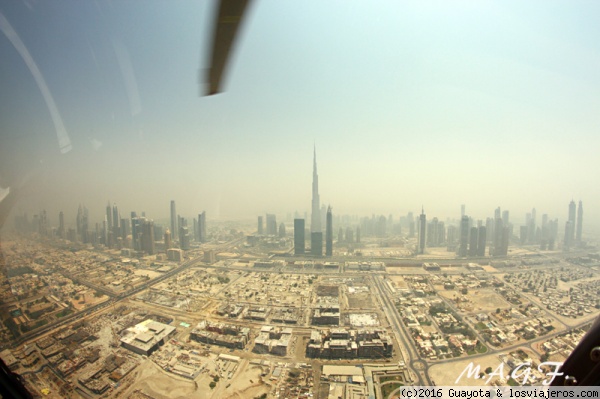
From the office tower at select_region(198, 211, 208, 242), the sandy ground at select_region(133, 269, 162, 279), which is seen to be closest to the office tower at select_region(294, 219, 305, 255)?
the office tower at select_region(198, 211, 208, 242)

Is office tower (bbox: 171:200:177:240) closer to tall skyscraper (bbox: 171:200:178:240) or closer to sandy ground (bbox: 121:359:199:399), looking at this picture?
tall skyscraper (bbox: 171:200:178:240)

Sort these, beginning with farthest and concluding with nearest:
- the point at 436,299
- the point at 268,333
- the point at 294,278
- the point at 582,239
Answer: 1. the point at 582,239
2. the point at 294,278
3. the point at 436,299
4. the point at 268,333

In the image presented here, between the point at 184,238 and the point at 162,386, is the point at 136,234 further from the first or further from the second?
the point at 162,386

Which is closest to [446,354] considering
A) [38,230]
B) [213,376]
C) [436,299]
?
[436,299]

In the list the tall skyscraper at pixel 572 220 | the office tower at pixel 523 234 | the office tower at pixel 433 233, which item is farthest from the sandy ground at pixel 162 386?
the office tower at pixel 523 234

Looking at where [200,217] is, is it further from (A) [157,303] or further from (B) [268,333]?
(B) [268,333]

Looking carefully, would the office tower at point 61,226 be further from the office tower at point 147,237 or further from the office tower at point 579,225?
the office tower at point 579,225

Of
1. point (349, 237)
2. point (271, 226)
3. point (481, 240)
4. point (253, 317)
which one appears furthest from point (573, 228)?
point (271, 226)
